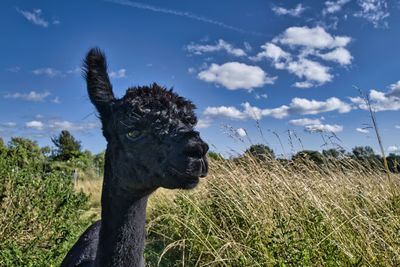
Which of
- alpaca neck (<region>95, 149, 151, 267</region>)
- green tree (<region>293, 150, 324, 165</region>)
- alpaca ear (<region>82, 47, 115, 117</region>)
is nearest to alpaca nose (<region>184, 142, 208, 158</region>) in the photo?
alpaca neck (<region>95, 149, 151, 267</region>)

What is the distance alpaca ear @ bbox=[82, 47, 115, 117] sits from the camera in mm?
2869

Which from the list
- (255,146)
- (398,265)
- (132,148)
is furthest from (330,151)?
(132,148)

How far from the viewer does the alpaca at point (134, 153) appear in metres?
2.39

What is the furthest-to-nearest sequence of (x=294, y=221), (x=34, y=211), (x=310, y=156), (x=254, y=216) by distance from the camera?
(x=310, y=156) < (x=34, y=211) < (x=254, y=216) < (x=294, y=221)

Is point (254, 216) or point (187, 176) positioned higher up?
point (187, 176)

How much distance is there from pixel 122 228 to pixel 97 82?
101 cm

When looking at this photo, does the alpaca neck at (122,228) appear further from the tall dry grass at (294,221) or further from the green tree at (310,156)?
the green tree at (310,156)

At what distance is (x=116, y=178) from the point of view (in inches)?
105

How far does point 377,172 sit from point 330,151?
790 mm

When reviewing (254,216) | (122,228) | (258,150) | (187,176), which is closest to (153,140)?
(187,176)

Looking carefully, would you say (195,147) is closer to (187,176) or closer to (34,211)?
(187,176)

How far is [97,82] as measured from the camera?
290cm

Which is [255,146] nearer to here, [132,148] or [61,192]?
[61,192]

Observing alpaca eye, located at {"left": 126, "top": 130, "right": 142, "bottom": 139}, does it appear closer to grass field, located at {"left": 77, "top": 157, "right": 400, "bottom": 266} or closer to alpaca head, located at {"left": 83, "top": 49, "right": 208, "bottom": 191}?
alpaca head, located at {"left": 83, "top": 49, "right": 208, "bottom": 191}
